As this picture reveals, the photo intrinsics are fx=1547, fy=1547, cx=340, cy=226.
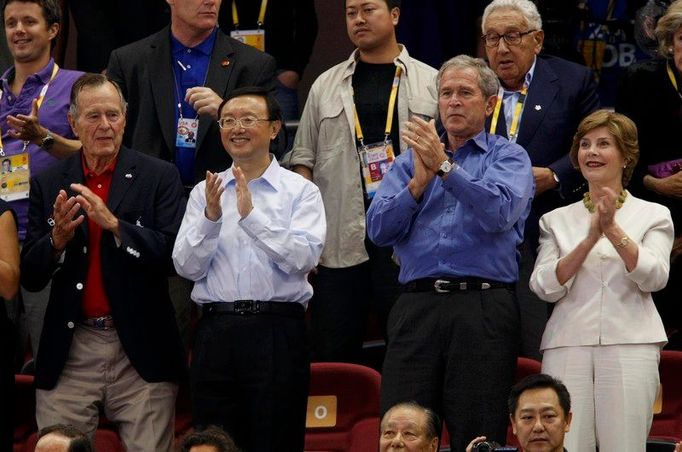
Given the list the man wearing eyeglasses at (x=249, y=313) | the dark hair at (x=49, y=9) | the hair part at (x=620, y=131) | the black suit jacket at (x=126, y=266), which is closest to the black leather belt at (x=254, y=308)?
the man wearing eyeglasses at (x=249, y=313)

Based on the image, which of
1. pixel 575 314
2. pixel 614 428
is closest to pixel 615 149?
pixel 575 314

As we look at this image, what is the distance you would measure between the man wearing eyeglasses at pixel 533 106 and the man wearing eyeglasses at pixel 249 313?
101 centimetres

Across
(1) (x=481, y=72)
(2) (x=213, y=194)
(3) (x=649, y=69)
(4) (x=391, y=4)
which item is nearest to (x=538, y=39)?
(3) (x=649, y=69)

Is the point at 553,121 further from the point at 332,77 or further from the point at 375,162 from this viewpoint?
the point at 332,77

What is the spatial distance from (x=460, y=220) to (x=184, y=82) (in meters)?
1.56

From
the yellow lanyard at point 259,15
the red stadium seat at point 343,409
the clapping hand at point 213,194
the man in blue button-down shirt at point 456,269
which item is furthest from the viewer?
the yellow lanyard at point 259,15

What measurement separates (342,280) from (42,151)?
1.34 meters

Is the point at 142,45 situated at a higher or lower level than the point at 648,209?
higher

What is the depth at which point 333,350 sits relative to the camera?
21.0 feet

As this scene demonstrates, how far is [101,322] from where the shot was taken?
18.8ft

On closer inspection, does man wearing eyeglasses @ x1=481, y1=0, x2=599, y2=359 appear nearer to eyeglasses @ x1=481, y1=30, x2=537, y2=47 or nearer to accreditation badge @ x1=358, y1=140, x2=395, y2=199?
eyeglasses @ x1=481, y1=30, x2=537, y2=47

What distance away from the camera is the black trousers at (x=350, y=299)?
20.7 feet

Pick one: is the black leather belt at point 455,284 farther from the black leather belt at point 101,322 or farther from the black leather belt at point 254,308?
the black leather belt at point 101,322

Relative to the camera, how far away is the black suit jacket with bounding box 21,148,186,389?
18.7 ft
